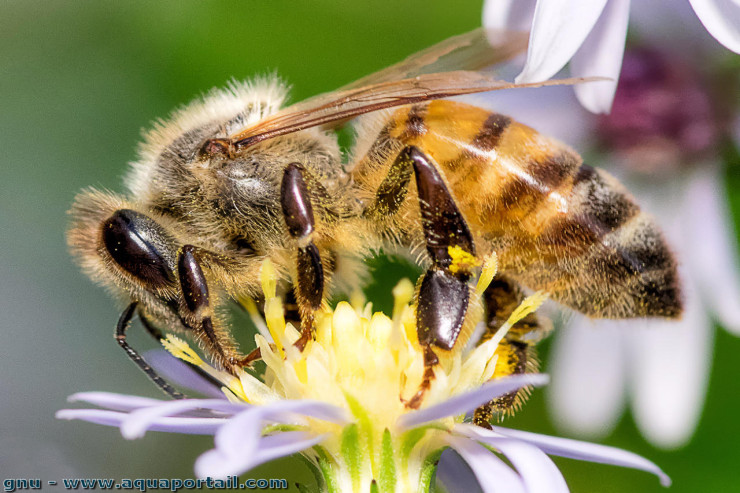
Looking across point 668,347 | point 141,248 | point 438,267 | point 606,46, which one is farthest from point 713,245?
point 141,248

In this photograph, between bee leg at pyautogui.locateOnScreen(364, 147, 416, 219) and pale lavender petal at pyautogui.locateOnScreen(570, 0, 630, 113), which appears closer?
pale lavender petal at pyautogui.locateOnScreen(570, 0, 630, 113)

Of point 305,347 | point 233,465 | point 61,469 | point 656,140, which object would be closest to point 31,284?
point 61,469

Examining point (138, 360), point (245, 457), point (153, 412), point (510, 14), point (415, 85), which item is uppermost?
point (510, 14)

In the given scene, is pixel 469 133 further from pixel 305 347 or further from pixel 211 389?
pixel 211 389

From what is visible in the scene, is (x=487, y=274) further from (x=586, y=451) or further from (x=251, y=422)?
(x=251, y=422)

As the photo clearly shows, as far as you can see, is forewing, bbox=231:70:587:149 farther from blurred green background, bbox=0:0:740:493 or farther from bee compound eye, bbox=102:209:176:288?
blurred green background, bbox=0:0:740:493

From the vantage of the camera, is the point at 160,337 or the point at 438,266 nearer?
the point at 438,266

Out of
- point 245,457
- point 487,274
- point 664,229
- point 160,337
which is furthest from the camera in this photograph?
point 664,229

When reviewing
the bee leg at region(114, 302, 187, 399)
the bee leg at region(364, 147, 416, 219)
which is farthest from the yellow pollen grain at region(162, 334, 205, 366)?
the bee leg at region(364, 147, 416, 219)
